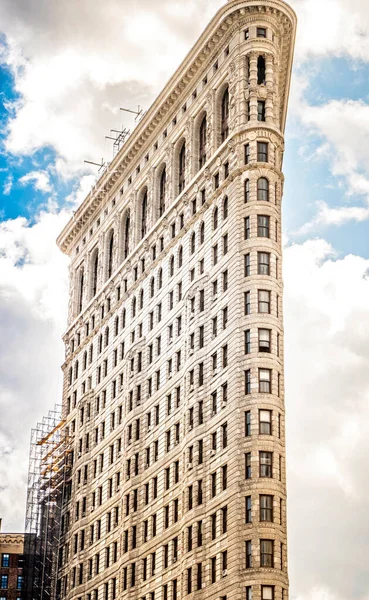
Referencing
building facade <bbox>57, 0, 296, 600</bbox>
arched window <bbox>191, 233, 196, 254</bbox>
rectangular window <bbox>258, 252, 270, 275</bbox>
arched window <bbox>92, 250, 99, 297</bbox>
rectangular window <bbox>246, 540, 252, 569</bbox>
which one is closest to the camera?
rectangular window <bbox>246, 540, 252, 569</bbox>

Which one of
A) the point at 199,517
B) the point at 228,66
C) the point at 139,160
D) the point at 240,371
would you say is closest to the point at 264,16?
the point at 228,66

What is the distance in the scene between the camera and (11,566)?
19500 centimetres

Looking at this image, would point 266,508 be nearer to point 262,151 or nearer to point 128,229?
point 262,151

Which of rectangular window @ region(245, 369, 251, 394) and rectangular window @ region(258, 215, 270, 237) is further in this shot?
rectangular window @ region(258, 215, 270, 237)

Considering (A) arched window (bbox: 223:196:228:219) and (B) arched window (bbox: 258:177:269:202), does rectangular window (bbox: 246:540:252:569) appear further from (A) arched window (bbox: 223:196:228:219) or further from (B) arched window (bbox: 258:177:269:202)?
(A) arched window (bbox: 223:196:228:219)

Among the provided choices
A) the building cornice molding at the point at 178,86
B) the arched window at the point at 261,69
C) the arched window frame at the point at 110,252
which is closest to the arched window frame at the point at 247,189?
the arched window at the point at 261,69

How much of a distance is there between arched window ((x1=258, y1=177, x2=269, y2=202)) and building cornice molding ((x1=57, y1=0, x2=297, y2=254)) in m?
17.9

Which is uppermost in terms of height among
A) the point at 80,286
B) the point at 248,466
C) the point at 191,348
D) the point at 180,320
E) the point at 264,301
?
the point at 80,286

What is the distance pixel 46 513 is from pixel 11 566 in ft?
145

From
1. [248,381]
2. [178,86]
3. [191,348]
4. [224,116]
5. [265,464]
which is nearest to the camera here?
[265,464]

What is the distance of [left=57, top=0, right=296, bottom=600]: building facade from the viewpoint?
104 meters

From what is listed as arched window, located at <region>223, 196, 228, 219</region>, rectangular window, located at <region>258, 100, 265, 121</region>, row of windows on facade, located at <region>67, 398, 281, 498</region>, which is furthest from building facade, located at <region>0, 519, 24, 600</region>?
rectangular window, located at <region>258, 100, 265, 121</region>

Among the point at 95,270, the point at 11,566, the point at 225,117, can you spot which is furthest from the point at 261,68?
the point at 11,566

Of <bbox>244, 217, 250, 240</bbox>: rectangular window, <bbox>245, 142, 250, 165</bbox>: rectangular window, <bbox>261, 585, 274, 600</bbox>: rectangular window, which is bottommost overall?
<bbox>261, 585, 274, 600</bbox>: rectangular window
